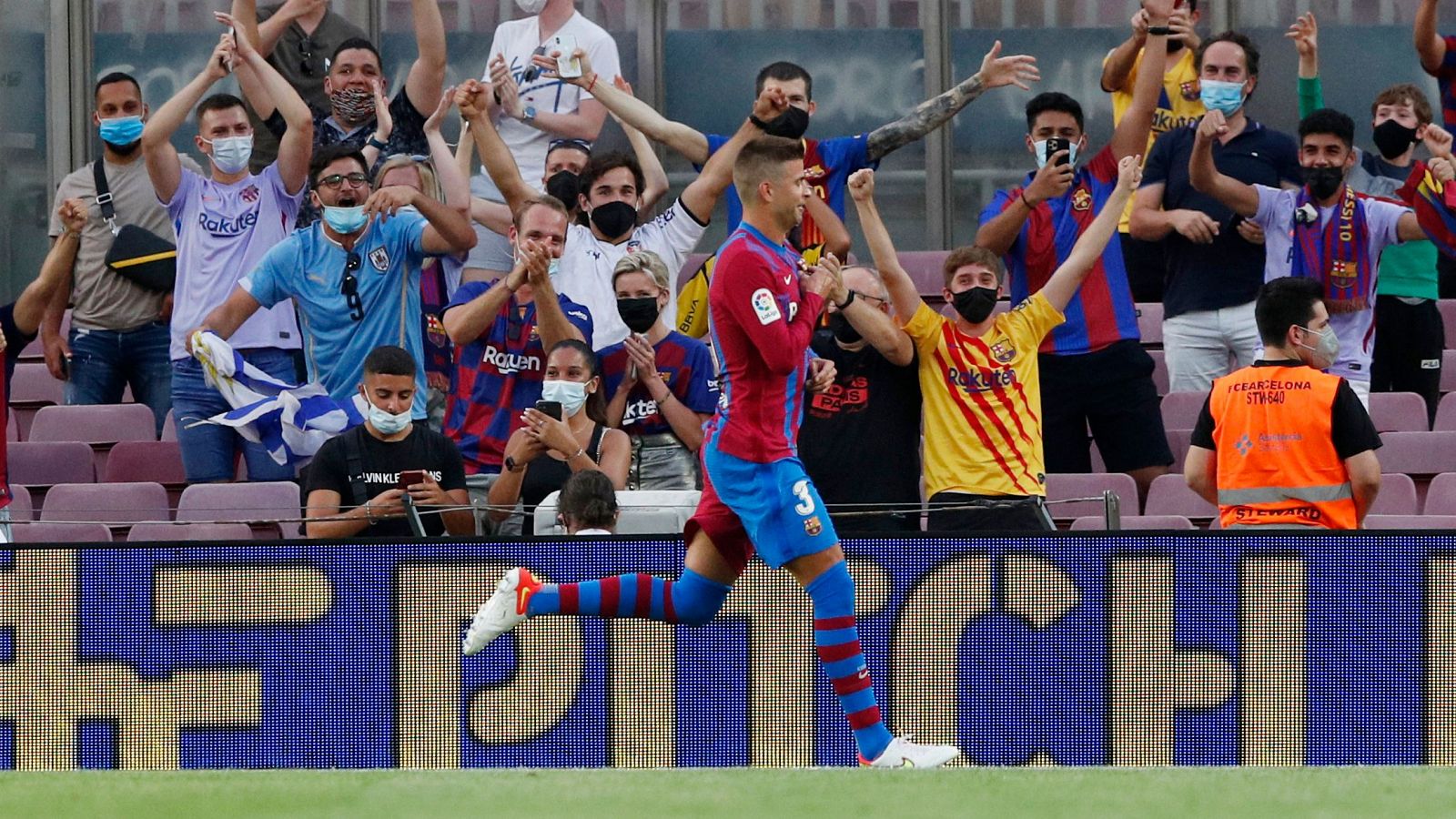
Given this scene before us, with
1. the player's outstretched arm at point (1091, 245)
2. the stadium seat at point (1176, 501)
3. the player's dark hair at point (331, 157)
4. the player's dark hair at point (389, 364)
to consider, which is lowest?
the stadium seat at point (1176, 501)

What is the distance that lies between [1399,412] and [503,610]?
496 centimetres

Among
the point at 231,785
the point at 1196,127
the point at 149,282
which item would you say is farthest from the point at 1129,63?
the point at 231,785

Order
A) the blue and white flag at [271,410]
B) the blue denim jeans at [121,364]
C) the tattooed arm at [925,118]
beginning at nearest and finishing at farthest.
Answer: the blue and white flag at [271,410] → the tattooed arm at [925,118] → the blue denim jeans at [121,364]

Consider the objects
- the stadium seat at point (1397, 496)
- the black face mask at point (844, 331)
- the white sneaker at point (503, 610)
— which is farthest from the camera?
the stadium seat at point (1397, 496)

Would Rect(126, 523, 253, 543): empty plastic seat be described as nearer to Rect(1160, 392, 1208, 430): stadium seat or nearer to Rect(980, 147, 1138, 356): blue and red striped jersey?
Rect(980, 147, 1138, 356): blue and red striped jersey

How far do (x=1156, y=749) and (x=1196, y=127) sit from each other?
4.11 m

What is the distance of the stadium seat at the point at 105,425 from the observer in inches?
392

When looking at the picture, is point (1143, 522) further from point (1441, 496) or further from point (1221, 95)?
point (1221, 95)

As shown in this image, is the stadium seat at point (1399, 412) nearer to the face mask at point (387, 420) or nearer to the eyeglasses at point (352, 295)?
the face mask at point (387, 420)

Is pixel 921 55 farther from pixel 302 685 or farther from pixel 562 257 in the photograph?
pixel 302 685

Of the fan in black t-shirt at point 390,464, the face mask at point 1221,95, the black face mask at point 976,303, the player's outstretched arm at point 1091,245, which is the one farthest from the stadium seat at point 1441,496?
the fan in black t-shirt at point 390,464

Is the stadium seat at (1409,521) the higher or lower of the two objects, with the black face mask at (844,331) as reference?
lower

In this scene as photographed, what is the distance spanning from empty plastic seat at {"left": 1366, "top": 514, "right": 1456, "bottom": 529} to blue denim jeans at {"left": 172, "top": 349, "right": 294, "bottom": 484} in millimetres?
4384

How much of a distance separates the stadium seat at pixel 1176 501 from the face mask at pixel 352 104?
14.0 feet
